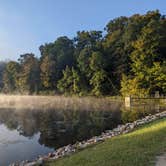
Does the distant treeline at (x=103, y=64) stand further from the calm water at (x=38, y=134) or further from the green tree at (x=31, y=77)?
the calm water at (x=38, y=134)

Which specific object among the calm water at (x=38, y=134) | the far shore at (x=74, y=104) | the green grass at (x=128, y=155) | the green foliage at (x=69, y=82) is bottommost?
the calm water at (x=38, y=134)

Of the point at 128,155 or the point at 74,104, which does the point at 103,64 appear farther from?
the point at 128,155

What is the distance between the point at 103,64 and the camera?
41781 mm

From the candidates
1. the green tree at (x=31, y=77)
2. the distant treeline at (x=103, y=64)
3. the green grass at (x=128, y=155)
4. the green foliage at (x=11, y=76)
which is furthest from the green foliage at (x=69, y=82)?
the green grass at (x=128, y=155)

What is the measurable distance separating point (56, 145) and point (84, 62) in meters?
31.2

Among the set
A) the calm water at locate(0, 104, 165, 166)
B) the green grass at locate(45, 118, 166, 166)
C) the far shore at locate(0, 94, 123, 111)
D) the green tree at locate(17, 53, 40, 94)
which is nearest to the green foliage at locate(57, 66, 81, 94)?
the far shore at locate(0, 94, 123, 111)

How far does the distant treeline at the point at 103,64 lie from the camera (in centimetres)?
3484

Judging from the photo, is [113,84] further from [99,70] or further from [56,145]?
[56,145]

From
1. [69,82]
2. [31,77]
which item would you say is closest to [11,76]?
[31,77]

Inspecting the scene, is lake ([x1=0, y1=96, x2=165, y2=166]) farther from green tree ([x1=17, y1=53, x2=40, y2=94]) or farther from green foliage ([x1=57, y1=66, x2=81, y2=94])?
green tree ([x1=17, y1=53, x2=40, y2=94])

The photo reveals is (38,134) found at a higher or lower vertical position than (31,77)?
lower

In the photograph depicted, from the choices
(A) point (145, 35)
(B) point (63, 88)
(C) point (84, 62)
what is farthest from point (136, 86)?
(B) point (63, 88)

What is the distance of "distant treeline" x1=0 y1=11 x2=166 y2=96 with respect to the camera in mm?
34844

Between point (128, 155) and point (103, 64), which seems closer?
point (128, 155)
